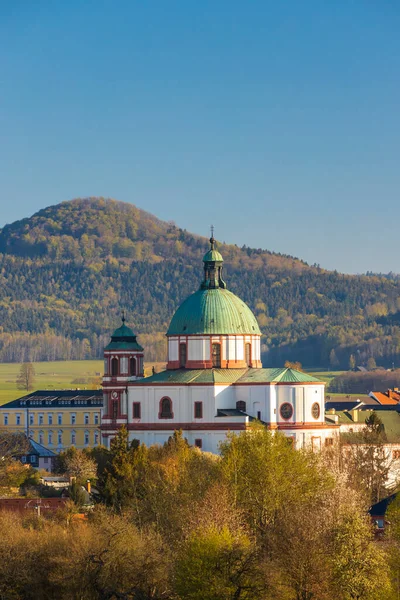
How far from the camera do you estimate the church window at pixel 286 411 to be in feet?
426

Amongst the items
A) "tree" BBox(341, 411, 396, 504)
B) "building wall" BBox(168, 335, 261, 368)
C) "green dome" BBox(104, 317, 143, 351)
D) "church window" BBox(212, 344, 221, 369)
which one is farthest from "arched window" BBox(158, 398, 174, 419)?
"tree" BBox(341, 411, 396, 504)

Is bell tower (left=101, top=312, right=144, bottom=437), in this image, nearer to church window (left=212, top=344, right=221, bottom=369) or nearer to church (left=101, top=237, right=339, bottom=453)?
church (left=101, top=237, right=339, bottom=453)

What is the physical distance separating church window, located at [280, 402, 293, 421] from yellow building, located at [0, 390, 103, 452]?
41043mm

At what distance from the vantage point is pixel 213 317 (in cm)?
13438

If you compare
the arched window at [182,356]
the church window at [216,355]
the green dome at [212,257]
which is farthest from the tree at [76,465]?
the green dome at [212,257]

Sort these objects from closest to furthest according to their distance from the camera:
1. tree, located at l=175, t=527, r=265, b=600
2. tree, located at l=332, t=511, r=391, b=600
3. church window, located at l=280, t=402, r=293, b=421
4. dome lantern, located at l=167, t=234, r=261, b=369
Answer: tree, located at l=175, t=527, r=265, b=600 → tree, located at l=332, t=511, r=391, b=600 → church window, located at l=280, t=402, r=293, b=421 → dome lantern, located at l=167, t=234, r=261, b=369

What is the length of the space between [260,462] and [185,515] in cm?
742

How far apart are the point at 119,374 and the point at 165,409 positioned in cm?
802

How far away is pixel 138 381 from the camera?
436 feet

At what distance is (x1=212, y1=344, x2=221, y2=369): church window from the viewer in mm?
133625

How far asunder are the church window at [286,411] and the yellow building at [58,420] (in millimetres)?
41043

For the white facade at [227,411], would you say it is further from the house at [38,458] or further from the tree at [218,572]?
the tree at [218,572]

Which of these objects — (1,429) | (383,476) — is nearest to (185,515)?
(383,476)

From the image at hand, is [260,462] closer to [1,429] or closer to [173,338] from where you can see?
[173,338]
